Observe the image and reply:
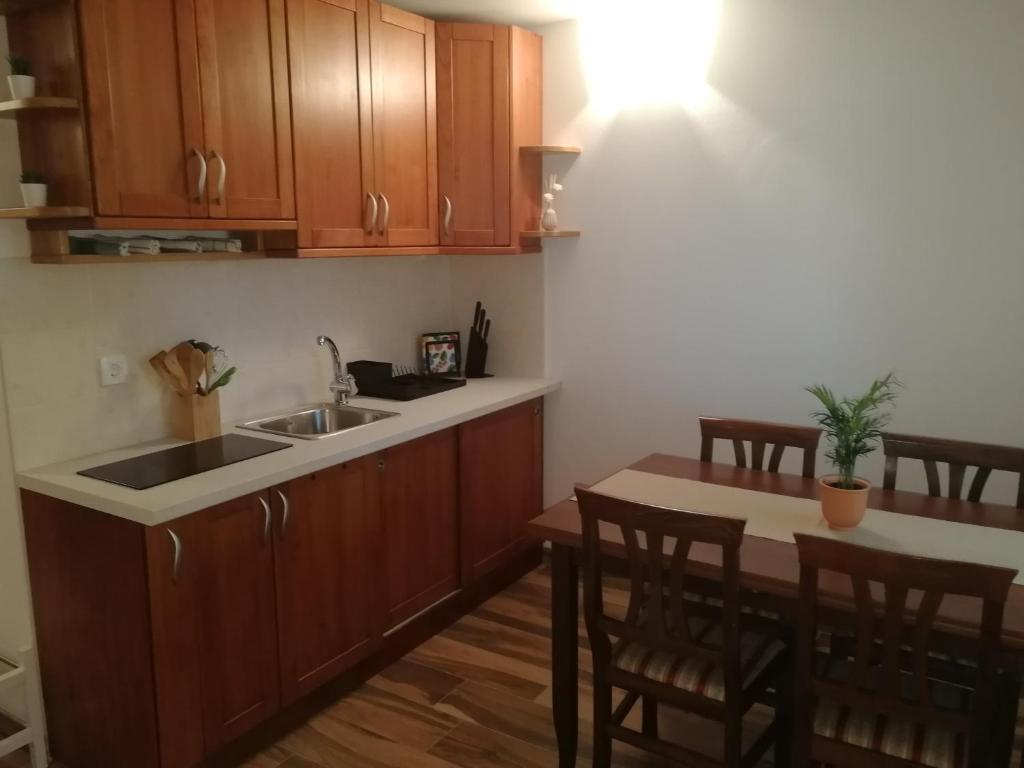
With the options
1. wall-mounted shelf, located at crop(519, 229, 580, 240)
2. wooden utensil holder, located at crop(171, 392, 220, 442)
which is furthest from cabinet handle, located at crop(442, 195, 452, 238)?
wooden utensil holder, located at crop(171, 392, 220, 442)

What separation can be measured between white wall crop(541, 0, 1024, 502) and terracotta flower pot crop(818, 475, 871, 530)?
3.63ft

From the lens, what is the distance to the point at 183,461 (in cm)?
248

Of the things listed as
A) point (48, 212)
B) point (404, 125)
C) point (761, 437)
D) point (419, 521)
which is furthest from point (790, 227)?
point (48, 212)

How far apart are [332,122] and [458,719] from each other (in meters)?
2.10

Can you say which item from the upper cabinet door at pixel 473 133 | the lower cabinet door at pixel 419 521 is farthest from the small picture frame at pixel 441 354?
the lower cabinet door at pixel 419 521

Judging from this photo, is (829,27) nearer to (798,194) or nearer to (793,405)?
(798,194)

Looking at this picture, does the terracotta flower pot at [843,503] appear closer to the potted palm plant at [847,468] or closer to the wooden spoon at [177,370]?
the potted palm plant at [847,468]

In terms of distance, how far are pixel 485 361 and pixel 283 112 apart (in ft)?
5.34

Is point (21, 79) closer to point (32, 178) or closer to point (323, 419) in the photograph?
point (32, 178)

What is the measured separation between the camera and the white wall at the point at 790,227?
9.27 ft

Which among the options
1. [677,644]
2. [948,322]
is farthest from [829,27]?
[677,644]

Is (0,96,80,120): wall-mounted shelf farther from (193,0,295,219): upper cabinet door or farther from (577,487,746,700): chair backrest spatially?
(577,487,746,700): chair backrest

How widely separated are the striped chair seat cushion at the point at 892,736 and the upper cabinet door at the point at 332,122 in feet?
7.08

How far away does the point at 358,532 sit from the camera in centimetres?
280
